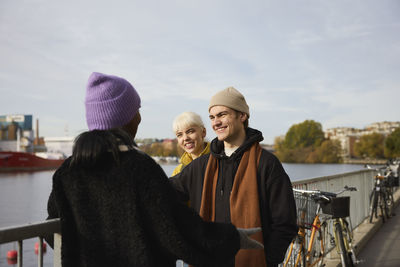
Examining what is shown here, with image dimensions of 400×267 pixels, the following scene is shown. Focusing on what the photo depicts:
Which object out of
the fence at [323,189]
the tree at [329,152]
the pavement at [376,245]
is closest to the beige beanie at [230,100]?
the fence at [323,189]

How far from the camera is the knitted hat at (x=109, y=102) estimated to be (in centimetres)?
144

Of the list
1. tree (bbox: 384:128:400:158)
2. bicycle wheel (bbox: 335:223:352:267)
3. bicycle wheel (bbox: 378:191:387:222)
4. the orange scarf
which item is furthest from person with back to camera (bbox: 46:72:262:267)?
tree (bbox: 384:128:400:158)

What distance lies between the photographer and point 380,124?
159 meters

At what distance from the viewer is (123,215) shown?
4.14 feet

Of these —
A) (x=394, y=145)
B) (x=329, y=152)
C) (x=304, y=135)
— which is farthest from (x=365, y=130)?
(x=394, y=145)

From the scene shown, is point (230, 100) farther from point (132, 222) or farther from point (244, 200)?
point (132, 222)

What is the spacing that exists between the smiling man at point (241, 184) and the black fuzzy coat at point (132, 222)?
0.85 m

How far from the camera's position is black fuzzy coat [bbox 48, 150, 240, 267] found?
1251 millimetres

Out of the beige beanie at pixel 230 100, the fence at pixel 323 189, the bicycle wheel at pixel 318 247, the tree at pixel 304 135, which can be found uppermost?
the tree at pixel 304 135

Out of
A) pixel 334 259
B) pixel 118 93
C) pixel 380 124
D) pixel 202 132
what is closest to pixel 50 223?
pixel 118 93

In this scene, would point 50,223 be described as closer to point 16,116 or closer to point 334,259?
point 334,259

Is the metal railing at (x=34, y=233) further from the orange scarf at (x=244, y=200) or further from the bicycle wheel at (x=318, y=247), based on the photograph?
the bicycle wheel at (x=318, y=247)

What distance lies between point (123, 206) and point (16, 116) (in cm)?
15381

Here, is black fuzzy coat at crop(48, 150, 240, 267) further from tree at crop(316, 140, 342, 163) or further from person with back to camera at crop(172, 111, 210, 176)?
tree at crop(316, 140, 342, 163)
